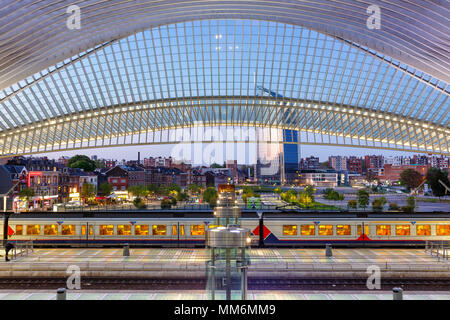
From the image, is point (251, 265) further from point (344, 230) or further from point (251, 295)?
point (344, 230)

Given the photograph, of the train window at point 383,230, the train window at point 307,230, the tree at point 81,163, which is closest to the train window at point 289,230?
the train window at point 307,230

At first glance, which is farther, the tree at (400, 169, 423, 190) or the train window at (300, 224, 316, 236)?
the tree at (400, 169, 423, 190)

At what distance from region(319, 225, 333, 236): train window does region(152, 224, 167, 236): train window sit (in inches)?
434

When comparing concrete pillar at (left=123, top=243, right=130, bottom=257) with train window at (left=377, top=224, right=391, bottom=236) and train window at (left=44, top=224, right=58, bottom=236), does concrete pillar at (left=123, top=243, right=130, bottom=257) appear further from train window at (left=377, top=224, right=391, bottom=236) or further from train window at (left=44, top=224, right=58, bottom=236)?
train window at (left=377, top=224, right=391, bottom=236)

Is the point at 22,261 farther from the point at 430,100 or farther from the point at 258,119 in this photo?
the point at 430,100

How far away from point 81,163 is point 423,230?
90.1 metres

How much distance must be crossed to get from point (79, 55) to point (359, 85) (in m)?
31.3

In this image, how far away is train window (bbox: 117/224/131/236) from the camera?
87.4ft

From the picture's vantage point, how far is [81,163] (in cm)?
9944

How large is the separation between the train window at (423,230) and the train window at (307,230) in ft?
24.8

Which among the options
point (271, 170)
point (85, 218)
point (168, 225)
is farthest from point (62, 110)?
point (271, 170)

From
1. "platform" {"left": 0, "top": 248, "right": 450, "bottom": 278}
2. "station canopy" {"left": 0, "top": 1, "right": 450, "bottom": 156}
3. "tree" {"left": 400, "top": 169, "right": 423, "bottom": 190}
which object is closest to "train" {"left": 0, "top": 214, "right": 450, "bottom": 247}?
"platform" {"left": 0, "top": 248, "right": 450, "bottom": 278}

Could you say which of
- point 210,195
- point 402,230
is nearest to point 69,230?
point 402,230

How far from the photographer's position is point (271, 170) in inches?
2530
